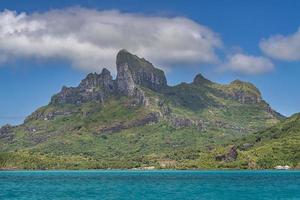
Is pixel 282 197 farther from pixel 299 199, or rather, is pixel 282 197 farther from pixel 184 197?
pixel 184 197

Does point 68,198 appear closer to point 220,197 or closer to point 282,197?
point 220,197

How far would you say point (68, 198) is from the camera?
13725cm

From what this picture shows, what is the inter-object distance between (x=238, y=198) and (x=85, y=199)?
3970 cm

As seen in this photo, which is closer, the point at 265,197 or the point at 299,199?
the point at 299,199

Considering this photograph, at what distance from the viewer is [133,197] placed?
469ft

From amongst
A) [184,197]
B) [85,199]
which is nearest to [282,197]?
[184,197]

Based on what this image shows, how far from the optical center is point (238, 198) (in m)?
140

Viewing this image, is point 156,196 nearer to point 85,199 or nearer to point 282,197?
point 85,199

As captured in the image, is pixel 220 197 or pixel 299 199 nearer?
pixel 299 199

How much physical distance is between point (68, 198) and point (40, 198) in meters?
7.57

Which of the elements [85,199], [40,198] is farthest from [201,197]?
[40,198]

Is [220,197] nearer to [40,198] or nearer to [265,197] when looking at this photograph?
[265,197]

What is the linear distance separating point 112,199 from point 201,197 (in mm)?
23458

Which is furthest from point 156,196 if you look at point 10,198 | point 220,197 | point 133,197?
point 10,198
